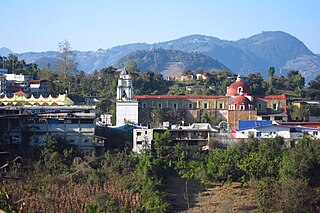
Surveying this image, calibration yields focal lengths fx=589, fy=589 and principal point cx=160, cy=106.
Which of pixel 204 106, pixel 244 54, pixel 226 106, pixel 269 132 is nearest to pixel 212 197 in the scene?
pixel 269 132

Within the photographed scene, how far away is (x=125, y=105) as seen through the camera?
2614 centimetres

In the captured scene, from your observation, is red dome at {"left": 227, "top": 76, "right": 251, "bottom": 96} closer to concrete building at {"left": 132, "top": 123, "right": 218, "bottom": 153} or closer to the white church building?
the white church building

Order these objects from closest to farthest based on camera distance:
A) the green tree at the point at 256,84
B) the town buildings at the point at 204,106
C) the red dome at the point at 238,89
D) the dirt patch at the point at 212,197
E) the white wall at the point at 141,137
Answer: the dirt patch at the point at 212,197
the white wall at the point at 141,137
the town buildings at the point at 204,106
the red dome at the point at 238,89
the green tree at the point at 256,84

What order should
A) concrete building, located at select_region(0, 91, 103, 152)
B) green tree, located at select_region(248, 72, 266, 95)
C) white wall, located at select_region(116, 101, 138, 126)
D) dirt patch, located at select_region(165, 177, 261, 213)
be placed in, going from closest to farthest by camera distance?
dirt patch, located at select_region(165, 177, 261, 213) < concrete building, located at select_region(0, 91, 103, 152) < white wall, located at select_region(116, 101, 138, 126) < green tree, located at select_region(248, 72, 266, 95)

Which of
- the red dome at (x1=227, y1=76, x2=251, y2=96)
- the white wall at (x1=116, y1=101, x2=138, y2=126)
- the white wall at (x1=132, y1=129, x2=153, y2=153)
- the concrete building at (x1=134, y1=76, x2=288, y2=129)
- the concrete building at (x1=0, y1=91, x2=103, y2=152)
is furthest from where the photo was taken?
the red dome at (x1=227, y1=76, x2=251, y2=96)

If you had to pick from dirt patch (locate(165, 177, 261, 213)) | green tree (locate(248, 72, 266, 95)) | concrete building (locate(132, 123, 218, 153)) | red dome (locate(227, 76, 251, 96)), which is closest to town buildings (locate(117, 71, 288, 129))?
red dome (locate(227, 76, 251, 96))

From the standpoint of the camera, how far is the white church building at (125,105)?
2584cm

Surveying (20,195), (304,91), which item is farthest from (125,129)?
(304,91)

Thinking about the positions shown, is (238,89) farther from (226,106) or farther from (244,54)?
(244,54)

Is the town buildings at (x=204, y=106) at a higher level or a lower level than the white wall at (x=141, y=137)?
higher

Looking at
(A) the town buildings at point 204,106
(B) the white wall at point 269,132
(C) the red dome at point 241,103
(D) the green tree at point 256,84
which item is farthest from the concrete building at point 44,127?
(D) the green tree at point 256,84

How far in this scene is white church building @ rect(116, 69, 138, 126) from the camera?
84.8 ft

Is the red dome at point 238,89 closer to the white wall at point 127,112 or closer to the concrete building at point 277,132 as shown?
the white wall at point 127,112

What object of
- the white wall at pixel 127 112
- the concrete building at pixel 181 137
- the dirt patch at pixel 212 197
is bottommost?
the dirt patch at pixel 212 197
